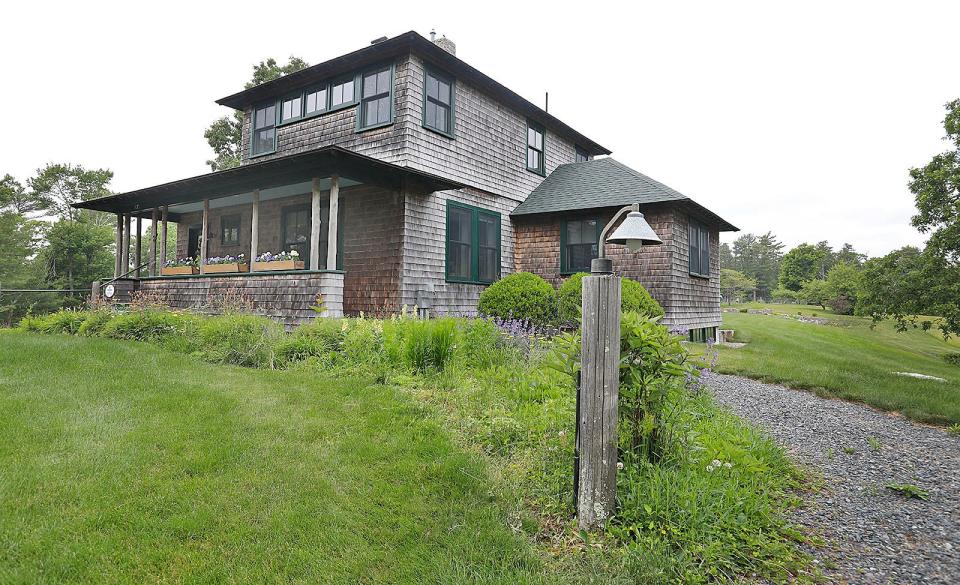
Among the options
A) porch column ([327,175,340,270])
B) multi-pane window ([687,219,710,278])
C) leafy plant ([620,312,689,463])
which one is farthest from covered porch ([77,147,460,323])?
multi-pane window ([687,219,710,278])

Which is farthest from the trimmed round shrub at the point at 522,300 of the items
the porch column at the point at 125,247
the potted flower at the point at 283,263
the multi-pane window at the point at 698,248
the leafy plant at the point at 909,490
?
the porch column at the point at 125,247

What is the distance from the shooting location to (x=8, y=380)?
523 centimetres

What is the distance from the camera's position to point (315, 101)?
38.7 ft

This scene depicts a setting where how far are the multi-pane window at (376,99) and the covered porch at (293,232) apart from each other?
1530 mm

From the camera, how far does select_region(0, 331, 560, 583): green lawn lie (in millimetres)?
2189

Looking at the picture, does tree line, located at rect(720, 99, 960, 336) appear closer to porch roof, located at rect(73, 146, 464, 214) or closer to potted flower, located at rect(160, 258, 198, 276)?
porch roof, located at rect(73, 146, 464, 214)

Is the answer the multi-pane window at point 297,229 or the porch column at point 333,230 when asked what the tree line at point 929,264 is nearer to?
the porch column at point 333,230

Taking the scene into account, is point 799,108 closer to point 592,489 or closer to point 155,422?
point 592,489

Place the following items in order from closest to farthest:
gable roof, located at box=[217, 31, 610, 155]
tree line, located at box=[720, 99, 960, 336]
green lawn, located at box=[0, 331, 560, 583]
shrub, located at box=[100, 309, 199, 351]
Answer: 1. green lawn, located at box=[0, 331, 560, 583]
2. shrub, located at box=[100, 309, 199, 351]
3. tree line, located at box=[720, 99, 960, 336]
4. gable roof, located at box=[217, 31, 610, 155]

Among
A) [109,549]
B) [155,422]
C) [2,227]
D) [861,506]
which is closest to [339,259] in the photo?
[155,422]

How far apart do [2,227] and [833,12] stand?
33.0 m

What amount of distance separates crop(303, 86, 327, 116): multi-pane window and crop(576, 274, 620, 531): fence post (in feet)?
35.7

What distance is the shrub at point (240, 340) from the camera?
669 centimetres

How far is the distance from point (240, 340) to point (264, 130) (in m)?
8.10
